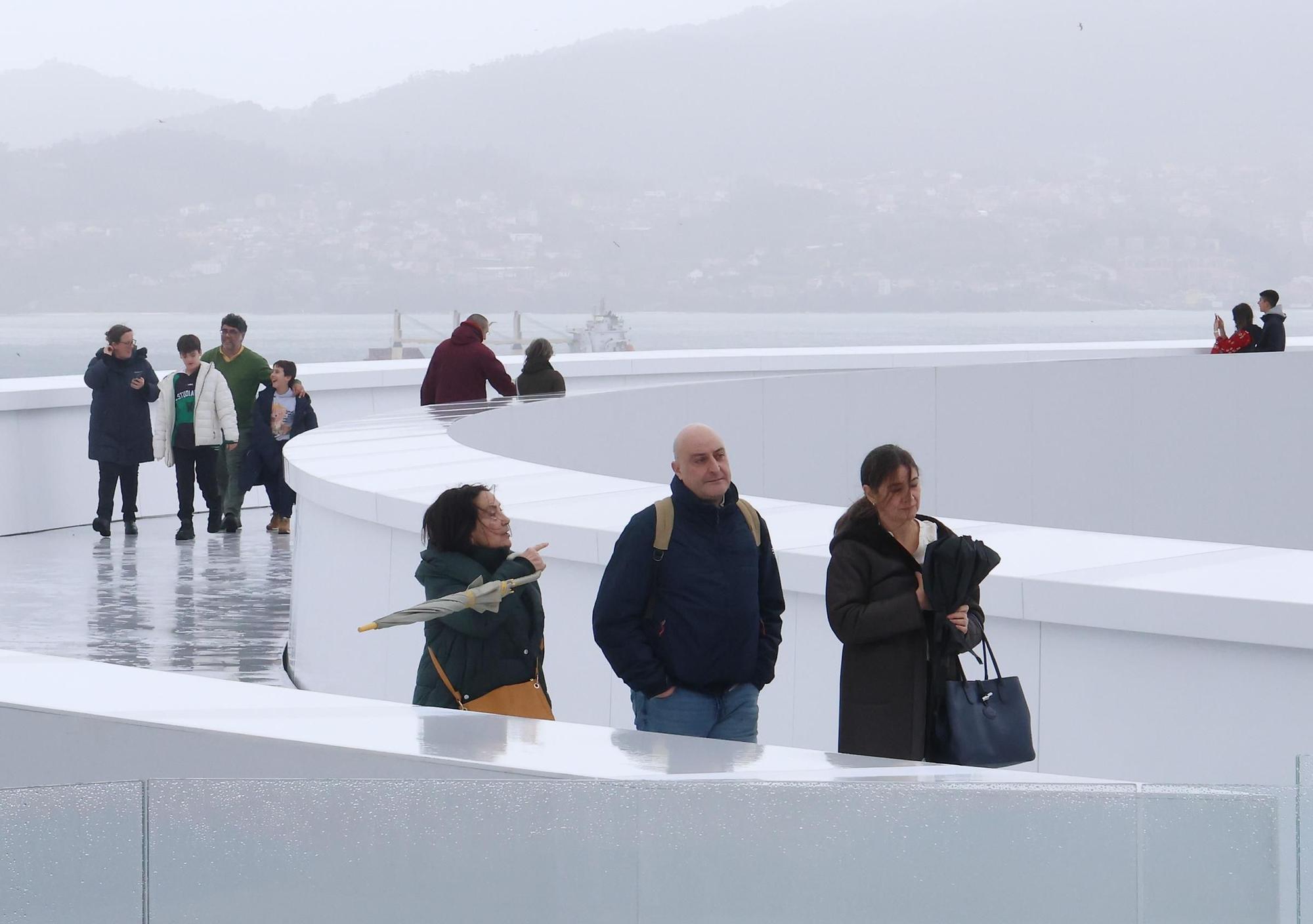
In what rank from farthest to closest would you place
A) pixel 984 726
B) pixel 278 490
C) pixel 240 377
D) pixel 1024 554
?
pixel 278 490, pixel 240 377, pixel 1024 554, pixel 984 726

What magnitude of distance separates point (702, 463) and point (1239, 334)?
17807 millimetres

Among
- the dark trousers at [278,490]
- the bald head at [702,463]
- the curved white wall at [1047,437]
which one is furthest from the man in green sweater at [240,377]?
the bald head at [702,463]

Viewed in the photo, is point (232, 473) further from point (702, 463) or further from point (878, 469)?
point (878, 469)

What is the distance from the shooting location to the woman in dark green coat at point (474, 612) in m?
4.99

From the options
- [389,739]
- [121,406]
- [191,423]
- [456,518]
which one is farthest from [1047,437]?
[389,739]

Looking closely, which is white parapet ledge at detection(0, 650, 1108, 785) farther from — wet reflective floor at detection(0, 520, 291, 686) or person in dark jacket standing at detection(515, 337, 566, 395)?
person in dark jacket standing at detection(515, 337, 566, 395)

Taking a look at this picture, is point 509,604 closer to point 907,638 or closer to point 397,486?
point 907,638

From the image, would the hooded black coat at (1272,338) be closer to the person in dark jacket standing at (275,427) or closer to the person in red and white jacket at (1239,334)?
the person in red and white jacket at (1239,334)

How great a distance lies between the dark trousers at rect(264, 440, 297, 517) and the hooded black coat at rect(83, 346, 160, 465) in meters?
1.07

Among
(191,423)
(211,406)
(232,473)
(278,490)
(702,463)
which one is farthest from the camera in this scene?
(278,490)

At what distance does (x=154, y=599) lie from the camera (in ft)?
39.4

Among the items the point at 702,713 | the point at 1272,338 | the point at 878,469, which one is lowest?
the point at 702,713

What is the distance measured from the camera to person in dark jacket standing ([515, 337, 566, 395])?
1641cm

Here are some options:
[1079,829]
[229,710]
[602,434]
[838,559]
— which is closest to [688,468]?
[838,559]
